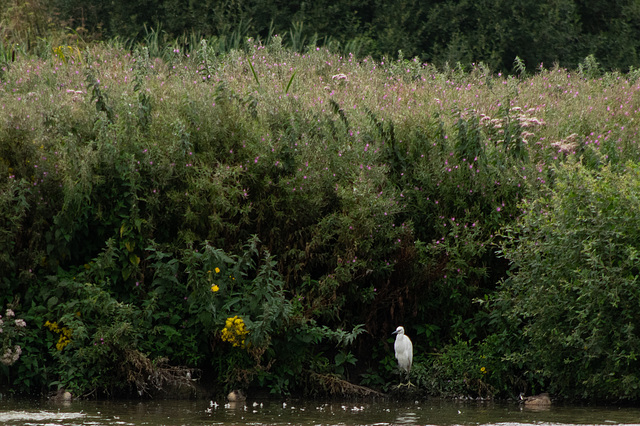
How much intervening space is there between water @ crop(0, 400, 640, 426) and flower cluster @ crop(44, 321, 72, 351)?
1.98 ft

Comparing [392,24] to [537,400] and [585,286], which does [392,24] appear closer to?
[537,400]

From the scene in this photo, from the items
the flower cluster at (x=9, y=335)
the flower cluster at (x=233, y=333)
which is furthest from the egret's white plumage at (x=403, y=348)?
the flower cluster at (x=9, y=335)

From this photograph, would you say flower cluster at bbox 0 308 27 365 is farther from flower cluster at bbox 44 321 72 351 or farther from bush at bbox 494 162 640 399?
bush at bbox 494 162 640 399

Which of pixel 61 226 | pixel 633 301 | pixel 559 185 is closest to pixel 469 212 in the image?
pixel 559 185

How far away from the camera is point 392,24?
65.0ft

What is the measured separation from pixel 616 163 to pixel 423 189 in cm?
213

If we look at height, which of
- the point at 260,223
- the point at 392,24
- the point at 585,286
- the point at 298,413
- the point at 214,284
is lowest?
the point at 298,413

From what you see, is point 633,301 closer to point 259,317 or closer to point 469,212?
point 469,212

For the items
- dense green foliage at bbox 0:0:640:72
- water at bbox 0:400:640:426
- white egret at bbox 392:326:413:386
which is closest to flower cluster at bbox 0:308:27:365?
water at bbox 0:400:640:426

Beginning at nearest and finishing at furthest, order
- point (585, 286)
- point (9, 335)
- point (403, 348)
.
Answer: point (585, 286)
point (9, 335)
point (403, 348)

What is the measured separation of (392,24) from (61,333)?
13.3 m

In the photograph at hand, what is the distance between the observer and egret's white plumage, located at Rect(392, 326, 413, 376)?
8.46 m

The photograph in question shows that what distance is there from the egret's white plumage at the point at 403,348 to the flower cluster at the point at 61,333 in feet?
10.6

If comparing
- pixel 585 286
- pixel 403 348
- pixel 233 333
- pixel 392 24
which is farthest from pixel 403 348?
pixel 392 24
